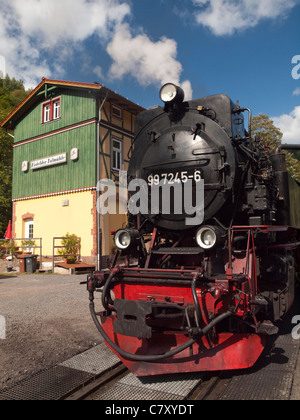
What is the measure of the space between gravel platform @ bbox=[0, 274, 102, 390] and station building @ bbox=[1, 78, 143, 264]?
17.6ft

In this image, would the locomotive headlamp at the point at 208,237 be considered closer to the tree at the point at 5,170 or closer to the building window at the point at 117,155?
the building window at the point at 117,155

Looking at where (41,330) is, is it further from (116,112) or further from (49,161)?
(116,112)

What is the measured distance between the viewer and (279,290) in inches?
179

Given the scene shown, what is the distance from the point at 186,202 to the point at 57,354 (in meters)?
2.60

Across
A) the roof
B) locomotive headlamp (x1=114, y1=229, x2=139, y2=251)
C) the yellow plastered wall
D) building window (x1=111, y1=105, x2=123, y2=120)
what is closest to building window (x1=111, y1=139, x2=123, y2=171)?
building window (x1=111, y1=105, x2=123, y2=120)

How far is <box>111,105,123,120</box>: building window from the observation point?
15755mm

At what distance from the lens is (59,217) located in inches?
614

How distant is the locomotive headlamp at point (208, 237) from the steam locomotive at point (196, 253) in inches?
0.5

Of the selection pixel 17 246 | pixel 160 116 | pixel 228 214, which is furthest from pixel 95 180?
pixel 228 214

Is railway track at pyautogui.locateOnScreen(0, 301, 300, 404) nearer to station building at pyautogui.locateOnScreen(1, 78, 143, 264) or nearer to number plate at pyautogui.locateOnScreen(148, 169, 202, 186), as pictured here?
number plate at pyautogui.locateOnScreen(148, 169, 202, 186)

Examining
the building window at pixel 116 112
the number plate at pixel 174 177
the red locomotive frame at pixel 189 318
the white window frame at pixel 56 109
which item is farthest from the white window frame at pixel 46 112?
the red locomotive frame at pixel 189 318

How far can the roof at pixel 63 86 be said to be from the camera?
14430 mm

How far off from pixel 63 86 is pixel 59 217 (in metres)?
6.08

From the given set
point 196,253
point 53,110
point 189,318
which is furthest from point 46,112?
point 189,318
